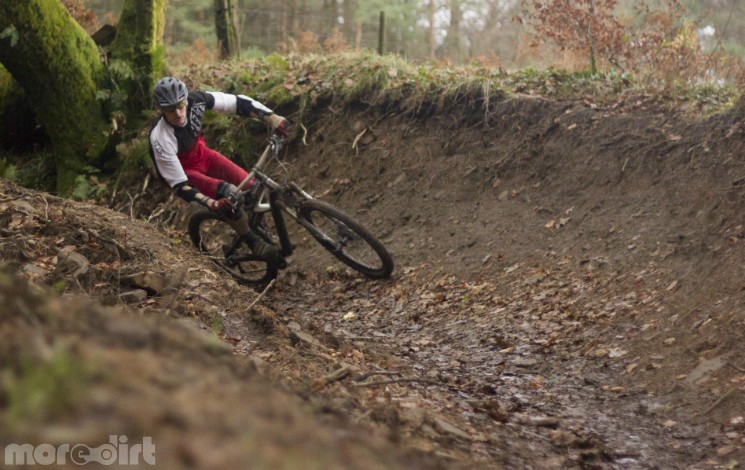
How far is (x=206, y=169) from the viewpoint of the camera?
27.9 feet

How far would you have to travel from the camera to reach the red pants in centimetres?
815

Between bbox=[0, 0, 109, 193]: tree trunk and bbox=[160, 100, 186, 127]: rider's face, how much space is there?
4.01 meters

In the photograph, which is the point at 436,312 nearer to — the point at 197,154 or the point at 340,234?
the point at 340,234

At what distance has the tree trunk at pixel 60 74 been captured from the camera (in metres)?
10.6

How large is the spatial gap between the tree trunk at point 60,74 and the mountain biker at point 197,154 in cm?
378

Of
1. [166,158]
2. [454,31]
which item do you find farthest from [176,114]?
[454,31]

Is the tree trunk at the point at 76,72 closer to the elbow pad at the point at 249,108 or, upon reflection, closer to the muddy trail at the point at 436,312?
the muddy trail at the point at 436,312

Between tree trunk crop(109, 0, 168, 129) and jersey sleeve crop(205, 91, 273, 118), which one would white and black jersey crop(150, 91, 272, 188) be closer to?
jersey sleeve crop(205, 91, 273, 118)

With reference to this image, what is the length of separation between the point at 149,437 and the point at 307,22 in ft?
75.0

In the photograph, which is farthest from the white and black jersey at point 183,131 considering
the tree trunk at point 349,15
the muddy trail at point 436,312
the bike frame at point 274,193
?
the tree trunk at point 349,15

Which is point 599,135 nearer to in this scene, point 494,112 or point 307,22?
point 494,112

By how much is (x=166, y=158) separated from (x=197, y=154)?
0.60m

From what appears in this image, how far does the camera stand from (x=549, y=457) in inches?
165

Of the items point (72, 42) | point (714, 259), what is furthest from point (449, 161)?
point (72, 42)
